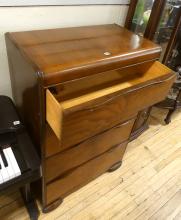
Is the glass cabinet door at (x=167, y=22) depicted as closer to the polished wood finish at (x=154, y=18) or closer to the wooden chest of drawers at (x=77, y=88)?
the polished wood finish at (x=154, y=18)

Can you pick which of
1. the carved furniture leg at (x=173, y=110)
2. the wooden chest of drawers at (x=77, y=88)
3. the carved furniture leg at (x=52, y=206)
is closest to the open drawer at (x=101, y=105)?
the wooden chest of drawers at (x=77, y=88)

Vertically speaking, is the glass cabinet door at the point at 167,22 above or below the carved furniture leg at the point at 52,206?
above

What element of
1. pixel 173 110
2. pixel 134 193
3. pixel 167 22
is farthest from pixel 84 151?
pixel 173 110

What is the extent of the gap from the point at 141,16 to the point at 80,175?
0.93 metres

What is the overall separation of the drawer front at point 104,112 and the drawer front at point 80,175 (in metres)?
0.37

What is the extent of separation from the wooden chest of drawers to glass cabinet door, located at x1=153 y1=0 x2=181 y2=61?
13.5 inches

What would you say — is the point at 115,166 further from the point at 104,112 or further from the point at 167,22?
the point at 167,22

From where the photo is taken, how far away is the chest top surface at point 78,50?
2.12 feet

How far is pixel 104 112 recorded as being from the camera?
70 cm

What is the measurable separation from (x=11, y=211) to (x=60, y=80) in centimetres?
86

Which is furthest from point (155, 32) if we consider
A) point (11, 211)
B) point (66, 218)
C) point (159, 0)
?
point (11, 211)

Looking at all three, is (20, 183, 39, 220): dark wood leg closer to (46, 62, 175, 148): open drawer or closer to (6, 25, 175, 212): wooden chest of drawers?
(6, 25, 175, 212): wooden chest of drawers

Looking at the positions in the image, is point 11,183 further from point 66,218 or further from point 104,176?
point 104,176

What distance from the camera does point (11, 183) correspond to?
0.73 meters
